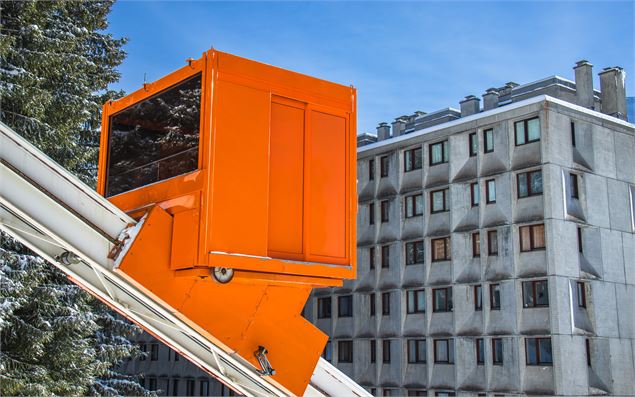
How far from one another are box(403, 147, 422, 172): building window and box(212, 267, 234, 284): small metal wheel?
39.2 m

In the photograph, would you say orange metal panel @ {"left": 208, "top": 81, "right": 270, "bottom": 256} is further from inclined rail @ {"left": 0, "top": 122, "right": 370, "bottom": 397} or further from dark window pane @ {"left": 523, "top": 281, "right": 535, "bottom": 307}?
dark window pane @ {"left": 523, "top": 281, "right": 535, "bottom": 307}

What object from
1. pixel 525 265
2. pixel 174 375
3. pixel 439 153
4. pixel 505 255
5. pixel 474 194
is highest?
pixel 439 153

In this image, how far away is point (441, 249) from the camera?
43562 mm

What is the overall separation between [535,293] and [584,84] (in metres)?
14.9

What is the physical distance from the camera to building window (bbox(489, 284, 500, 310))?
131 ft

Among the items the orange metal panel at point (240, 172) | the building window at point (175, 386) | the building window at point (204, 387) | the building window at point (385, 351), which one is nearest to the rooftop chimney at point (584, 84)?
the building window at point (385, 351)

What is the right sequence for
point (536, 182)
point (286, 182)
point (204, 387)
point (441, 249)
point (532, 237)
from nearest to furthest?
point (286, 182), point (532, 237), point (536, 182), point (441, 249), point (204, 387)

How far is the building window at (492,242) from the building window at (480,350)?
4593 millimetres

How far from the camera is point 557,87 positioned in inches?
1831

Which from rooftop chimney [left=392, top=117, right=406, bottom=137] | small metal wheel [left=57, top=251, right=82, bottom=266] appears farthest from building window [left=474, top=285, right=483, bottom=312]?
small metal wheel [left=57, top=251, right=82, bottom=266]

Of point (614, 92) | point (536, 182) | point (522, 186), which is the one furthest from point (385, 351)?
point (614, 92)

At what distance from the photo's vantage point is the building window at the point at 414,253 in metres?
44.7

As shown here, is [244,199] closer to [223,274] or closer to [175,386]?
[223,274]

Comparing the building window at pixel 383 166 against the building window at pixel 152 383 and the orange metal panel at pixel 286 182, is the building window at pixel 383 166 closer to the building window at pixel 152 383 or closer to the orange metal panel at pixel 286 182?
the building window at pixel 152 383
